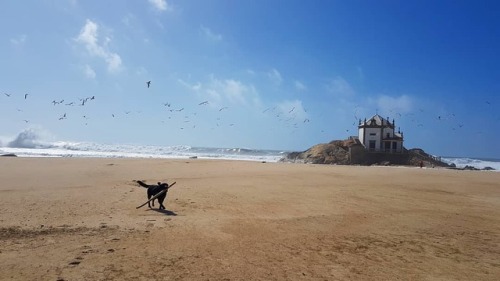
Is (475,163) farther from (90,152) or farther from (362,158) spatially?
(90,152)

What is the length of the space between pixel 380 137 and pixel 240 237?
5541cm

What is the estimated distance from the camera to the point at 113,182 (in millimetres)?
17859

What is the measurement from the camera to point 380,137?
194 feet

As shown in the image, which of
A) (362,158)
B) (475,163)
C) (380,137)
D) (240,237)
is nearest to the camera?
(240,237)

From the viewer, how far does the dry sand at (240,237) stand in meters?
6.05

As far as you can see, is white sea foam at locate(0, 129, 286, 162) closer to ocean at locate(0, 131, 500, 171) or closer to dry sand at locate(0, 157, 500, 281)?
ocean at locate(0, 131, 500, 171)

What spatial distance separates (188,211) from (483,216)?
32.9 feet

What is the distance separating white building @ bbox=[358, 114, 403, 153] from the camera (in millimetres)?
58134

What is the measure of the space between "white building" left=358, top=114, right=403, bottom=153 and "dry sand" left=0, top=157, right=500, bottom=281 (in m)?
45.4

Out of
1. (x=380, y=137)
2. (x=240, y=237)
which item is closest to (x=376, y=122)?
(x=380, y=137)

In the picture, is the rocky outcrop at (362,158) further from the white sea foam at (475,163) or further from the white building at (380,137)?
the white sea foam at (475,163)

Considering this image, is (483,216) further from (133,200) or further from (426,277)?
(133,200)

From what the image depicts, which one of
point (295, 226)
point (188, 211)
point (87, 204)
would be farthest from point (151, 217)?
point (295, 226)

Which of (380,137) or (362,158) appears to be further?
(380,137)
